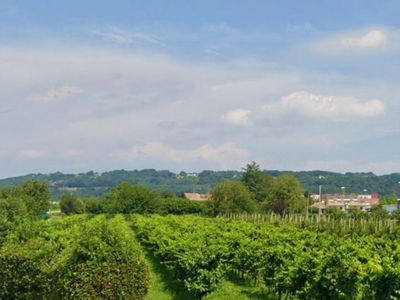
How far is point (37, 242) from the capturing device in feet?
57.7

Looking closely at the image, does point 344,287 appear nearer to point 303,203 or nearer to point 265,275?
point 265,275

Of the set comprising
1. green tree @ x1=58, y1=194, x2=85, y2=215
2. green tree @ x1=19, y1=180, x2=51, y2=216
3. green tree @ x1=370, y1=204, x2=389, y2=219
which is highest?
green tree @ x1=19, y1=180, x2=51, y2=216

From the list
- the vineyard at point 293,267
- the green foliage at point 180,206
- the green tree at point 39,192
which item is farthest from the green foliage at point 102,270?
the green foliage at point 180,206

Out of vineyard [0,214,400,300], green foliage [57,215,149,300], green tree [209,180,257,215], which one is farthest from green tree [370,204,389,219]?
green foliage [57,215,149,300]

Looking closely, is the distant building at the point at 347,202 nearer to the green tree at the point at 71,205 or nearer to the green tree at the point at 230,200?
the green tree at the point at 230,200

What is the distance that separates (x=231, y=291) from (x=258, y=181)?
287ft

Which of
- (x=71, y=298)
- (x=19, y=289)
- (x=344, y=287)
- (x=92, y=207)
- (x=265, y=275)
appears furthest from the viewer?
(x=92, y=207)

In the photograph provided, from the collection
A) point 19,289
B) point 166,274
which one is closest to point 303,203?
point 166,274

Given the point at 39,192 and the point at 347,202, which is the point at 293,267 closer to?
the point at 39,192

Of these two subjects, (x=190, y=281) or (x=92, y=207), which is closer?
(x=190, y=281)

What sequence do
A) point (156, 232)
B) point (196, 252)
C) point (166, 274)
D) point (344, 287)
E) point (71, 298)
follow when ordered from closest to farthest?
1. point (344, 287)
2. point (71, 298)
3. point (196, 252)
4. point (166, 274)
5. point (156, 232)

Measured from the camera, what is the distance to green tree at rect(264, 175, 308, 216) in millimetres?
75250

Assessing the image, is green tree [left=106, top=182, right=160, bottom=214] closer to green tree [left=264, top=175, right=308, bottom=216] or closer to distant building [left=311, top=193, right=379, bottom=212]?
green tree [left=264, top=175, right=308, bottom=216]

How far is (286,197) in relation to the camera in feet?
249
